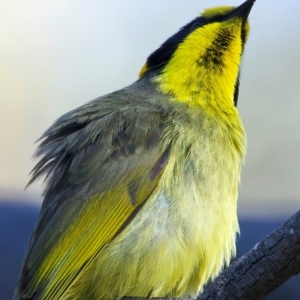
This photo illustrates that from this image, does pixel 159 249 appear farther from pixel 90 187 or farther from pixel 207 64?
pixel 207 64

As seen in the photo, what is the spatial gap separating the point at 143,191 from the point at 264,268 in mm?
529

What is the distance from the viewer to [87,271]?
5.67 feet

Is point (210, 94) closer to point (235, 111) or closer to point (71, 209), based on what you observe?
point (235, 111)

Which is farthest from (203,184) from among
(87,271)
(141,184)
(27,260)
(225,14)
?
(225,14)

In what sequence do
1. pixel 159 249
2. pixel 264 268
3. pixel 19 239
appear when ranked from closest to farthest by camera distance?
pixel 264 268, pixel 159 249, pixel 19 239

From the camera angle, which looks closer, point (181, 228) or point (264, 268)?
point (264, 268)

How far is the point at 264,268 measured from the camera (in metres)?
1.34

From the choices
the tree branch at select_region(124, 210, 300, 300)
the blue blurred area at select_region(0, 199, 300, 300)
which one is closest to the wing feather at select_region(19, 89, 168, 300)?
the tree branch at select_region(124, 210, 300, 300)

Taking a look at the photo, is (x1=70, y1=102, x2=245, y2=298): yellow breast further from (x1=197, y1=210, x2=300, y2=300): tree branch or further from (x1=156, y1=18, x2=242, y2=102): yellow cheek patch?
(x1=197, y1=210, x2=300, y2=300): tree branch

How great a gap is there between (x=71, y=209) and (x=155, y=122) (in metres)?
0.38

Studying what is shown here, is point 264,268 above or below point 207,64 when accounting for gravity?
below

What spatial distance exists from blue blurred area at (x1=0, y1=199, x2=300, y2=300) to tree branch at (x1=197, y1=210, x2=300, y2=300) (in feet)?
4.83

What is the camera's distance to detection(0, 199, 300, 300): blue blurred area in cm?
294

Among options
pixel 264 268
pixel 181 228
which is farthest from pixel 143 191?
pixel 264 268
